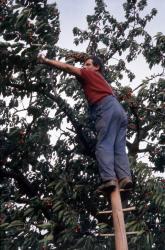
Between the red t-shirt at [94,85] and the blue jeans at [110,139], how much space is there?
0.07 meters

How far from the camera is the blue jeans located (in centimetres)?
461

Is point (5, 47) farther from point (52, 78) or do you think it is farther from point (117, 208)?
point (117, 208)

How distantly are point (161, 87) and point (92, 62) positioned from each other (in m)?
3.55

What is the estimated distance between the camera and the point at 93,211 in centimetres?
728

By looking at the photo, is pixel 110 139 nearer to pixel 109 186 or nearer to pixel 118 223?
pixel 109 186

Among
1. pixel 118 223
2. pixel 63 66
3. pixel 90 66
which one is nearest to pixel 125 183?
pixel 118 223

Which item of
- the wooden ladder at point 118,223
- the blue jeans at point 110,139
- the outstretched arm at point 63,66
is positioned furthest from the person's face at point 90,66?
the wooden ladder at point 118,223

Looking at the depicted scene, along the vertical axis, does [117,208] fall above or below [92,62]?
below

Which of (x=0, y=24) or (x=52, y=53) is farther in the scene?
(x=52, y=53)

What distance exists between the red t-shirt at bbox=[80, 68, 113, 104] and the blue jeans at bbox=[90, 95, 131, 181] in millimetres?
69

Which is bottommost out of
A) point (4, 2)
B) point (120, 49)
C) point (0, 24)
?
point (0, 24)

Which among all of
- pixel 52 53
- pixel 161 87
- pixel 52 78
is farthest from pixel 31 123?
pixel 161 87

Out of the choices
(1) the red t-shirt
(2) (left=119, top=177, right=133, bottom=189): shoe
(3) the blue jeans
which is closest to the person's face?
(1) the red t-shirt

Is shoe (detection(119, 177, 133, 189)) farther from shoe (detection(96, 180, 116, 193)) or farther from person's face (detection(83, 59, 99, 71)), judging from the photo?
person's face (detection(83, 59, 99, 71))
